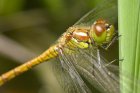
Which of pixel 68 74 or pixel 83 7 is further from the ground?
pixel 83 7

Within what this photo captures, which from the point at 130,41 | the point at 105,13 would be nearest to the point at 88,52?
the point at 105,13

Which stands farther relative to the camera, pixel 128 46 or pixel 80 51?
pixel 80 51

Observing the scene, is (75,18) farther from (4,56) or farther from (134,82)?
(134,82)

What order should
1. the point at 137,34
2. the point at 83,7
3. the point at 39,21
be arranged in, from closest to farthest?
1. the point at 137,34
2. the point at 83,7
3. the point at 39,21

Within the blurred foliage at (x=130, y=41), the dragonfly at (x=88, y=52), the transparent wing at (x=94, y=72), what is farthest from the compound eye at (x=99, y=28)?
the blurred foliage at (x=130, y=41)

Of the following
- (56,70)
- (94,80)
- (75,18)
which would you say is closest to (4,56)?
(75,18)

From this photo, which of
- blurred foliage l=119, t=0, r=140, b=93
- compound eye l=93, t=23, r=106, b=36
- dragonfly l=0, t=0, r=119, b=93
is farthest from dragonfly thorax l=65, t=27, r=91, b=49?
blurred foliage l=119, t=0, r=140, b=93
